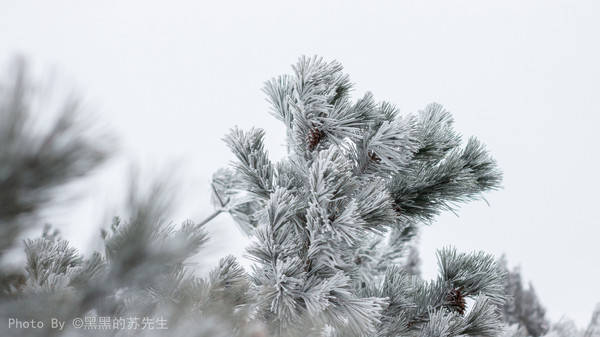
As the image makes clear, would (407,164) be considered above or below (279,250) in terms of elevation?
above

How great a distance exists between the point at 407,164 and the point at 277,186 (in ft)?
1.09

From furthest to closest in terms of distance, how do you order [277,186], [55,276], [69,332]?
[277,186]
[55,276]
[69,332]

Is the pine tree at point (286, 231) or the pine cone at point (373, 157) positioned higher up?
the pine cone at point (373, 157)

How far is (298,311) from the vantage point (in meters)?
1.01

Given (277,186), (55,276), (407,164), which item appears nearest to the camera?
(55,276)

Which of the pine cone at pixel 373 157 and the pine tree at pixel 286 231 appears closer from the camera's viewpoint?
the pine tree at pixel 286 231

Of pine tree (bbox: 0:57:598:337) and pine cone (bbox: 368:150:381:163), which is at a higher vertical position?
pine cone (bbox: 368:150:381:163)

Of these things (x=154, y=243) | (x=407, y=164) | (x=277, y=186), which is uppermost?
(x=407, y=164)

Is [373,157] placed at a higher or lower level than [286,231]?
higher

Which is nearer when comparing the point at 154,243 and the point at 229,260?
the point at 154,243

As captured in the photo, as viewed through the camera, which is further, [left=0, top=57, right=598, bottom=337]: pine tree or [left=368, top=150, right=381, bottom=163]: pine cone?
[left=368, top=150, right=381, bottom=163]: pine cone

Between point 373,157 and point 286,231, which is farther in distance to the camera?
point 373,157

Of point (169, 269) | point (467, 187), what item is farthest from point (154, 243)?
point (467, 187)

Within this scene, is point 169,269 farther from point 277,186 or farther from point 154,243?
point 277,186
